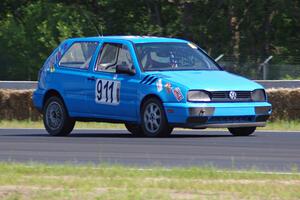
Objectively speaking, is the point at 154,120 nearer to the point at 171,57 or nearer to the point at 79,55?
the point at 171,57

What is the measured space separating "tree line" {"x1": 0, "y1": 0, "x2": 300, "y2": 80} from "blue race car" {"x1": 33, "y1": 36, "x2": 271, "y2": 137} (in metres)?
16.2

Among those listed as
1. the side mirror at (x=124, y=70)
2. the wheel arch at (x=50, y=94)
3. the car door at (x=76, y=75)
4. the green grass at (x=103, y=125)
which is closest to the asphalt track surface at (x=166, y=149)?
the car door at (x=76, y=75)

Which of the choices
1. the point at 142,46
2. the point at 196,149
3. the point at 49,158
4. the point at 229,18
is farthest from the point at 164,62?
the point at 229,18

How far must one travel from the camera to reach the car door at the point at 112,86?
647 inches

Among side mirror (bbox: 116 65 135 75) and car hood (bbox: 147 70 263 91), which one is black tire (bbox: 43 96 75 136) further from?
car hood (bbox: 147 70 263 91)

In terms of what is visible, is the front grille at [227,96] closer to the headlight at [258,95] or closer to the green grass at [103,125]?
the headlight at [258,95]

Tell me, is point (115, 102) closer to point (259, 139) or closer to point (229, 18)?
point (259, 139)

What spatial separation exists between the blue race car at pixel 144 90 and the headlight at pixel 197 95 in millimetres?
15

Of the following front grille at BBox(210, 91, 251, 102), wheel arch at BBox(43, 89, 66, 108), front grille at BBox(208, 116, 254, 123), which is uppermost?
front grille at BBox(210, 91, 251, 102)

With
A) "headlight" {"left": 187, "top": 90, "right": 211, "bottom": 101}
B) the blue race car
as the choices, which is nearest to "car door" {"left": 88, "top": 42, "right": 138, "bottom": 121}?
the blue race car

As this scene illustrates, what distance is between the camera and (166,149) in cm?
1395

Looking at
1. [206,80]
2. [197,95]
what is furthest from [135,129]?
[197,95]

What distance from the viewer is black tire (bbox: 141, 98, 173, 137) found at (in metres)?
15.8

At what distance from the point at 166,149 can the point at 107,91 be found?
3078 mm
